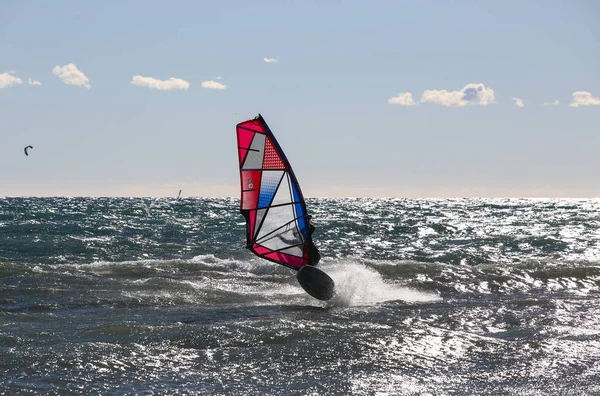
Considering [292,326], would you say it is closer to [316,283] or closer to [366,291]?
[316,283]

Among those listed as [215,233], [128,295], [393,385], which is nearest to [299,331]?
[393,385]

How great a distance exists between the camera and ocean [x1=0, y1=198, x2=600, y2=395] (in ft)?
19.0

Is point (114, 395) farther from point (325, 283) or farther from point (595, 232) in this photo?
point (595, 232)

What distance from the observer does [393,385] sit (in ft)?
18.6

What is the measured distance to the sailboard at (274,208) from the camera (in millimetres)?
10953

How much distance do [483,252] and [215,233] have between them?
432 inches

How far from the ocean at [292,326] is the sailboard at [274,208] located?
58 centimetres

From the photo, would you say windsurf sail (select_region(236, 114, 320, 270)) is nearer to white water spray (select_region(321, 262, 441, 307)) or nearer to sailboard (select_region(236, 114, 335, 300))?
sailboard (select_region(236, 114, 335, 300))

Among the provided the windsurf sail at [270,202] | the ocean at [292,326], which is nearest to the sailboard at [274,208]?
the windsurf sail at [270,202]

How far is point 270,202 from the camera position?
448 inches

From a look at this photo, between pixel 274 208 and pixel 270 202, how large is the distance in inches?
5.7

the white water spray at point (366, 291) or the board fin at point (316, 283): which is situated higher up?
the board fin at point (316, 283)

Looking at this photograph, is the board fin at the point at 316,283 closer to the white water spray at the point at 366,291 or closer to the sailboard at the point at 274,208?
the sailboard at the point at 274,208

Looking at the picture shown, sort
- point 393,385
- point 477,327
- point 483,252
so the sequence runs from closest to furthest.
→ point 393,385
point 477,327
point 483,252
